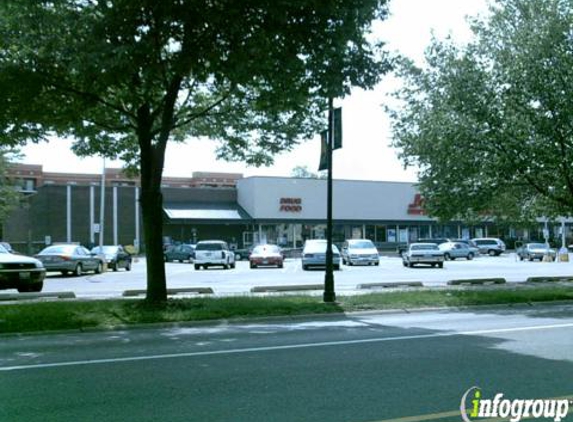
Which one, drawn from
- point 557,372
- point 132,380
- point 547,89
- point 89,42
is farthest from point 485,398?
point 547,89

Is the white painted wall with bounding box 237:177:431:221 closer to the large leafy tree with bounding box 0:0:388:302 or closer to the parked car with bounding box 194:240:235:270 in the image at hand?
the parked car with bounding box 194:240:235:270

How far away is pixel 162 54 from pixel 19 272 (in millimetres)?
9259

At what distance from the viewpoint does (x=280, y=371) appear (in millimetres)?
7699

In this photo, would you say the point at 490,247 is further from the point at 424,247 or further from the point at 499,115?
the point at 499,115

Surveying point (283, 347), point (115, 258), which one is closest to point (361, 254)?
point (115, 258)

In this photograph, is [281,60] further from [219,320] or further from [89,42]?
[219,320]

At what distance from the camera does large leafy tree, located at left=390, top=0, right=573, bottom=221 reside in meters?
17.6

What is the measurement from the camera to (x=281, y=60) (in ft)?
37.6

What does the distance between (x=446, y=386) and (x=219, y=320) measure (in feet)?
23.4

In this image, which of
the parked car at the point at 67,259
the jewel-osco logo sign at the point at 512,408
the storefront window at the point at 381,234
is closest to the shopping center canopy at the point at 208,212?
the storefront window at the point at 381,234

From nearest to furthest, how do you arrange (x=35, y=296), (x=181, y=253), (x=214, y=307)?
1. (x=214, y=307)
2. (x=35, y=296)
3. (x=181, y=253)

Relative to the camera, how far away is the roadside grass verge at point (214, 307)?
12336 millimetres

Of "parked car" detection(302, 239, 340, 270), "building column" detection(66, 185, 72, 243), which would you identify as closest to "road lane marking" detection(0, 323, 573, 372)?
"parked car" detection(302, 239, 340, 270)

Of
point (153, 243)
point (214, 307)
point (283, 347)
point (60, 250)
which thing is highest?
point (153, 243)
